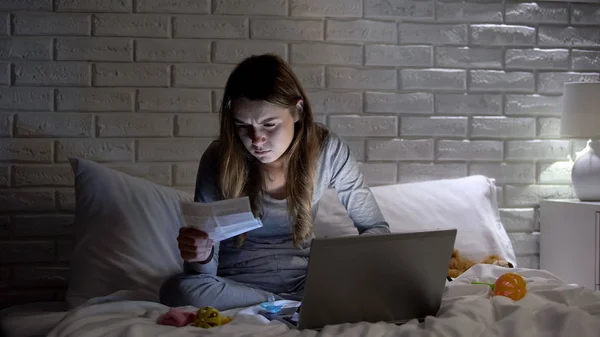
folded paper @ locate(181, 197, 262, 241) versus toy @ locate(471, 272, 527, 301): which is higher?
folded paper @ locate(181, 197, 262, 241)

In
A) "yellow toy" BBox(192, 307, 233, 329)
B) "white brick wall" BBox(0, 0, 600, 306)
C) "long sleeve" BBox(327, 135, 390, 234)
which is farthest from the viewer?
"white brick wall" BBox(0, 0, 600, 306)

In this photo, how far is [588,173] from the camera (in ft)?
9.83

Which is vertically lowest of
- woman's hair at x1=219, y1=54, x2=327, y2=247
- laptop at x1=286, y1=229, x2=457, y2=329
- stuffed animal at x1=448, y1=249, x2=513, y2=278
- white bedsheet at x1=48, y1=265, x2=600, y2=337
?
stuffed animal at x1=448, y1=249, x2=513, y2=278

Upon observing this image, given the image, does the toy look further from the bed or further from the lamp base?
the lamp base

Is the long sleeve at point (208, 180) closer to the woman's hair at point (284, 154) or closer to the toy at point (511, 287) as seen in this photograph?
the woman's hair at point (284, 154)

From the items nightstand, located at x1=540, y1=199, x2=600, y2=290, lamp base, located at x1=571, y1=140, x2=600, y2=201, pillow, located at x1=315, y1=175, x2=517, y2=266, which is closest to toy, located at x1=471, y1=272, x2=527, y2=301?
pillow, located at x1=315, y1=175, x2=517, y2=266

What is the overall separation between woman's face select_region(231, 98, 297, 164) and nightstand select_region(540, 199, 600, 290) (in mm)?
1463

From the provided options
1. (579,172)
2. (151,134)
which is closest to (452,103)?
(579,172)

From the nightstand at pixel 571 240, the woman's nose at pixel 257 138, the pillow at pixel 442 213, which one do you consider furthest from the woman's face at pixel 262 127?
the nightstand at pixel 571 240

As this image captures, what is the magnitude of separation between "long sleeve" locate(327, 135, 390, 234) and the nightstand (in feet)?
3.49

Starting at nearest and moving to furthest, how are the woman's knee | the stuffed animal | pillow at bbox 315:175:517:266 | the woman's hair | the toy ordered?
1. the toy
2. the woman's knee
3. the woman's hair
4. the stuffed animal
5. pillow at bbox 315:175:517:266

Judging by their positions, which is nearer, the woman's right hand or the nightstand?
the woman's right hand

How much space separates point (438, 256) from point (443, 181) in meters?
1.45

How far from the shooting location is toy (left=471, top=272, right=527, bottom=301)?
1771mm
